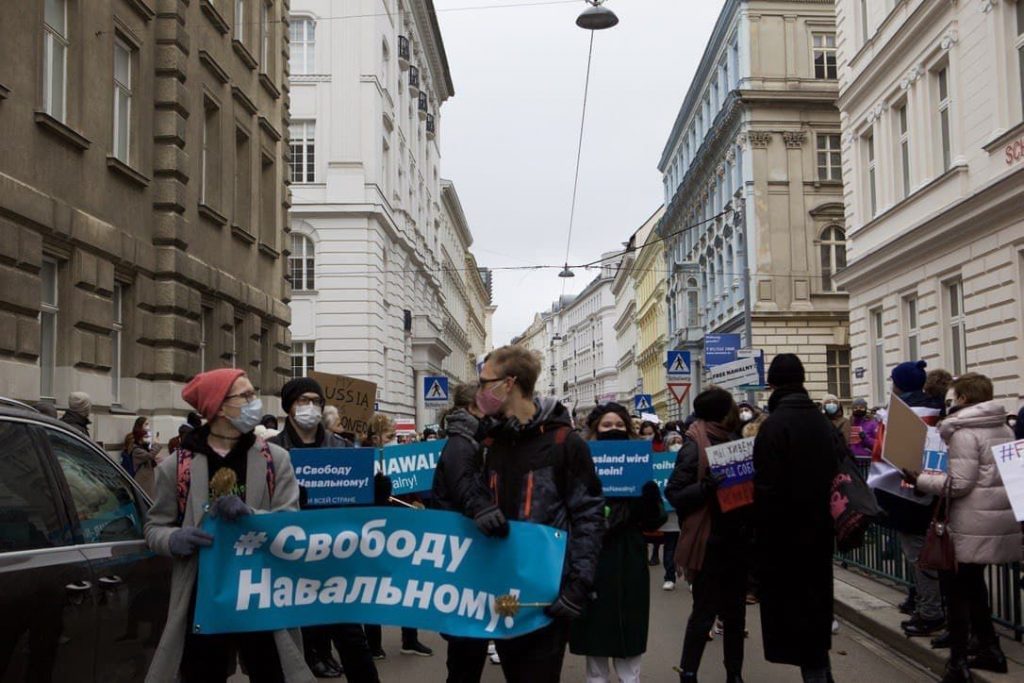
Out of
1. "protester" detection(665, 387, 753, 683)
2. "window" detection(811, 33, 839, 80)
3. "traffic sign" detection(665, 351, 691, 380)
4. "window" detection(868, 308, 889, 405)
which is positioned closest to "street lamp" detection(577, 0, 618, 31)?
"traffic sign" detection(665, 351, 691, 380)

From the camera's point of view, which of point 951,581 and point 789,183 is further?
point 789,183

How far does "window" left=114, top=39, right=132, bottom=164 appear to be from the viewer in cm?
1673

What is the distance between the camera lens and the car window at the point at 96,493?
4.93 meters

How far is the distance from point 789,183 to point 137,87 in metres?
29.8

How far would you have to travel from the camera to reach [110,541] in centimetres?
513

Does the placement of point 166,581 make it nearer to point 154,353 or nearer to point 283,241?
point 154,353

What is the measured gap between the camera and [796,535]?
638 cm

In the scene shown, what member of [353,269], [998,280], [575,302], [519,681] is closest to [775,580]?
[519,681]

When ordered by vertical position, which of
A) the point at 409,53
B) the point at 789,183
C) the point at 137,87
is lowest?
the point at 137,87

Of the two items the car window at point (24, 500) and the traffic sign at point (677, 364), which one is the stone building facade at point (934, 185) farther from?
the car window at point (24, 500)

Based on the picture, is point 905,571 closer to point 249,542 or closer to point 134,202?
point 249,542

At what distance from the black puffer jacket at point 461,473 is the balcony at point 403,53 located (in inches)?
1615

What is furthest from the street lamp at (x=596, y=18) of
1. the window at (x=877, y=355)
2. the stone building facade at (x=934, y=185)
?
the window at (x=877, y=355)

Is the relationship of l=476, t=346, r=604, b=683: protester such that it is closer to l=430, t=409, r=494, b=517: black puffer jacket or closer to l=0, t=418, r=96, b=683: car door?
l=430, t=409, r=494, b=517: black puffer jacket
